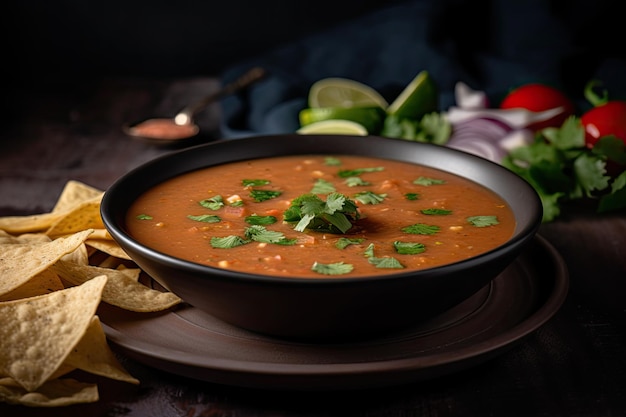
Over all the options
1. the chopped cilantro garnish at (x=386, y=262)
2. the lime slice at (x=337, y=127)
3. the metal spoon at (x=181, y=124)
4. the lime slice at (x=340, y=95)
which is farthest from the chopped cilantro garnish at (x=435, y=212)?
the metal spoon at (x=181, y=124)

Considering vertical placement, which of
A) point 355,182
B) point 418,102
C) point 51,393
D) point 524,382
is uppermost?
point 51,393

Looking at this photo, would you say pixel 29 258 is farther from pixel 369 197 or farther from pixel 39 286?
pixel 369 197

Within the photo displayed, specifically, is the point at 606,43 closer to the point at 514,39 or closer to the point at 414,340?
the point at 514,39

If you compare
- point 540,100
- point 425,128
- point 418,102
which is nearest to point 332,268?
point 425,128

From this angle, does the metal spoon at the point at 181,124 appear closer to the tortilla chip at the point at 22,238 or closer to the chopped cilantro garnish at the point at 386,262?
the tortilla chip at the point at 22,238

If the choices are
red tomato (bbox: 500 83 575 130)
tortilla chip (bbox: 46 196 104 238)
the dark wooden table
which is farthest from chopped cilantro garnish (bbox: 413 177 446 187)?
red tomato (bbox: 500 83 575 130)

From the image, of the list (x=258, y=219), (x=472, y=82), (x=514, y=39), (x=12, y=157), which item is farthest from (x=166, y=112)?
(x=258, y=219)

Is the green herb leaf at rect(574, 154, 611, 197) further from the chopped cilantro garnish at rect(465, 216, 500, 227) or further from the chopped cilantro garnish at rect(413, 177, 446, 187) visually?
the chopped cilantro garnish at rect(465, 216, 500, 227)
